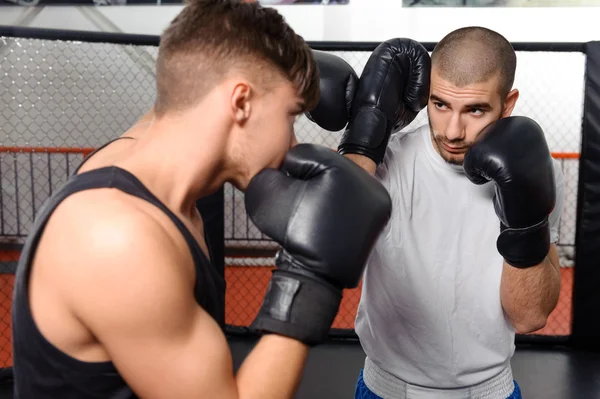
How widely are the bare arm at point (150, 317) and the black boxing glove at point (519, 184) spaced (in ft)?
2.27

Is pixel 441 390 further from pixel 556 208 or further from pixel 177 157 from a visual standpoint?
pixel 177 157

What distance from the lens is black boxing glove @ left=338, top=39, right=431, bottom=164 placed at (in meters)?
1.43

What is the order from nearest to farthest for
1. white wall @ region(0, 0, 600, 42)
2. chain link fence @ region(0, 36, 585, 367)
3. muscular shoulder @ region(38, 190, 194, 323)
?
muscular shoulder @ region(38, 190, 194, 323), chain link fence @ region(0, 36, 585, 367), white wall @ region(0, 0, 600, 42)

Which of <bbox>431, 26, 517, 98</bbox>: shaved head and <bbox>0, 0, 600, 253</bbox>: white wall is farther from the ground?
<bbox>431, 26, 517, 98</bbox>: shaved head

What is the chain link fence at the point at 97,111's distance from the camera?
4.24 metres

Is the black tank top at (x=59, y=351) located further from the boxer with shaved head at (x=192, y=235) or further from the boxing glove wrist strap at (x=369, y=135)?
the boxing glove wrist strap at (x=369, y=135)

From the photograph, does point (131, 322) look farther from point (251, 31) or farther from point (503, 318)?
point (503, 318)

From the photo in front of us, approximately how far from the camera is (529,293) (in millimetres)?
1344

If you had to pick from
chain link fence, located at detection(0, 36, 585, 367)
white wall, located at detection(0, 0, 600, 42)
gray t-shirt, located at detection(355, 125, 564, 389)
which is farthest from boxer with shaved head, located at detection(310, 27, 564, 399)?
white wall, located at detection(0, 0, 600, 42)

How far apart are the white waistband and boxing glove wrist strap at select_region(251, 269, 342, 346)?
63 centimetres

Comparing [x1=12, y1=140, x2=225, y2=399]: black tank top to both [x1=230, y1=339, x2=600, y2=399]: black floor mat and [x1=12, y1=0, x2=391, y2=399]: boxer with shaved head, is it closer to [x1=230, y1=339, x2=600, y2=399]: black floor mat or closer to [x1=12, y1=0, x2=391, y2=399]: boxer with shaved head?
[x1=12, y1=0, x2=391, y2=399]: boxer with shaved head

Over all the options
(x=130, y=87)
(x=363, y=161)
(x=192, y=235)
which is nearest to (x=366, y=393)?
(x=363, y=161)

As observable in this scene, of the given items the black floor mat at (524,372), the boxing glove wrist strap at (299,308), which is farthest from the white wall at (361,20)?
the boxing glove wrist strap at (299,308)

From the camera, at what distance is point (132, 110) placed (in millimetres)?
4344
